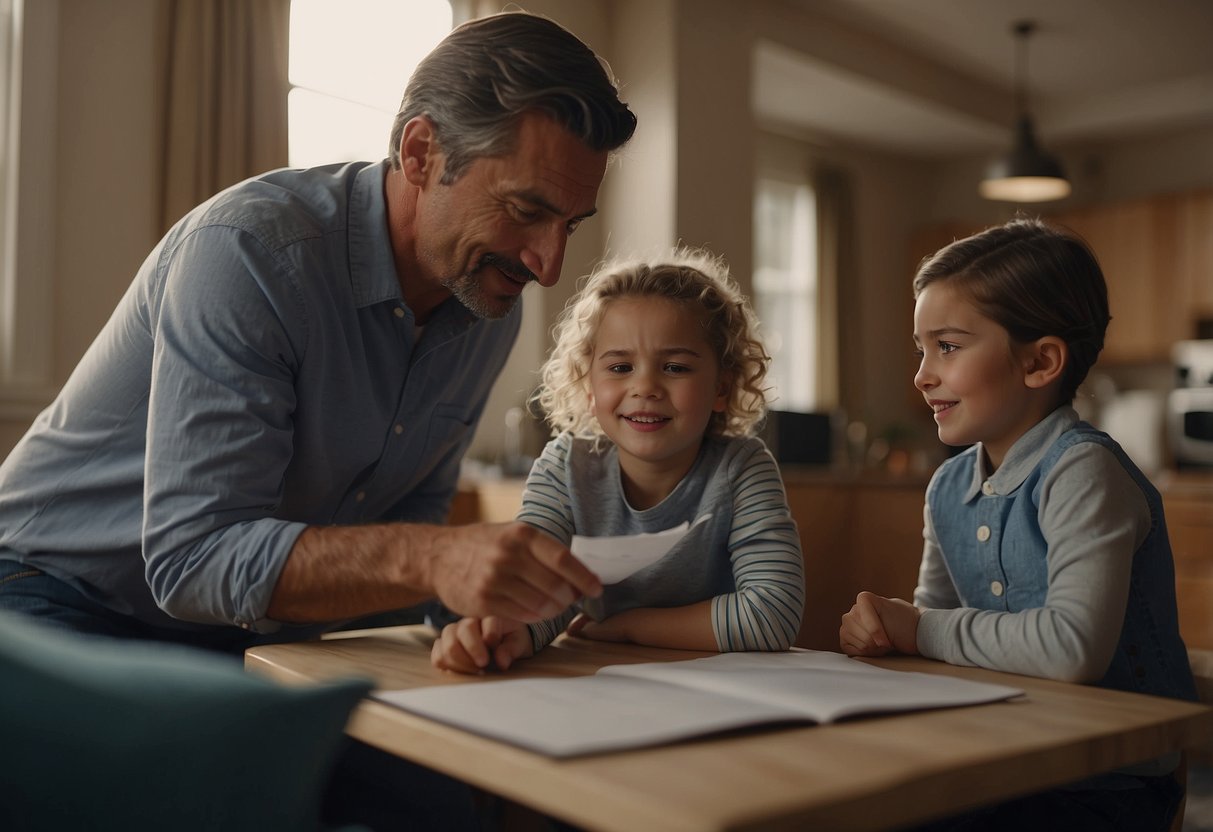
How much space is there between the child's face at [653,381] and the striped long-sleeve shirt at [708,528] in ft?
0.13

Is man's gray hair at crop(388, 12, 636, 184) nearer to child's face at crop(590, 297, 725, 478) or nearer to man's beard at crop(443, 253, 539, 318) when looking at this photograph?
man's beard at crop(443, 253, 539, 318)

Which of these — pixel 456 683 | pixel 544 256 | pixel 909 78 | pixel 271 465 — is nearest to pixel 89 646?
pixel 456 683

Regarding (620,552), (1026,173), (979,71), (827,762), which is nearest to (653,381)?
(620,552)

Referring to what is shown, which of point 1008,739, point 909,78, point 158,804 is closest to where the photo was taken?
point 158,804

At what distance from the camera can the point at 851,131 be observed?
7.42m

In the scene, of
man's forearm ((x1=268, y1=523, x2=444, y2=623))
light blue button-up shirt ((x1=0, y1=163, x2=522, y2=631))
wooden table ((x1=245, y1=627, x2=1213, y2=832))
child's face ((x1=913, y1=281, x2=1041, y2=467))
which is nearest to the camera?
wooden table ((x1=245, y1=627, x2=1213, y2=832))

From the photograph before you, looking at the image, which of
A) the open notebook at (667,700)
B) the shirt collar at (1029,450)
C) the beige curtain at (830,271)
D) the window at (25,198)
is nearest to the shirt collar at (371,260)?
the open notebook at (667,700)

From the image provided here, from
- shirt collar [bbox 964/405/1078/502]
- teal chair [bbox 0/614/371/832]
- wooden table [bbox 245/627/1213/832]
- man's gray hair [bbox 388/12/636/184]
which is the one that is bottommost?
wooden table [bbox 245/627/1213/832]

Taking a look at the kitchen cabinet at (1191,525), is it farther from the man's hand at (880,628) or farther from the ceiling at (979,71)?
the man's hand at (880,628)

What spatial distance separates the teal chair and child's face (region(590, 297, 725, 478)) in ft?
3.04

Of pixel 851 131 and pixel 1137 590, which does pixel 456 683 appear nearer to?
pixel 1137 590

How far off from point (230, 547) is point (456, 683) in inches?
13.5

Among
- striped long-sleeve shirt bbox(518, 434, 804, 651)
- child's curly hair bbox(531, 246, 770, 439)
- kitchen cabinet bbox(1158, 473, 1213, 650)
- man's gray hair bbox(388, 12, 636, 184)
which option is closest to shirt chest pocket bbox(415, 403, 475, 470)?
child's curly hair bbox(531, 246, 770, 439)

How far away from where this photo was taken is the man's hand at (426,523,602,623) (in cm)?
96
